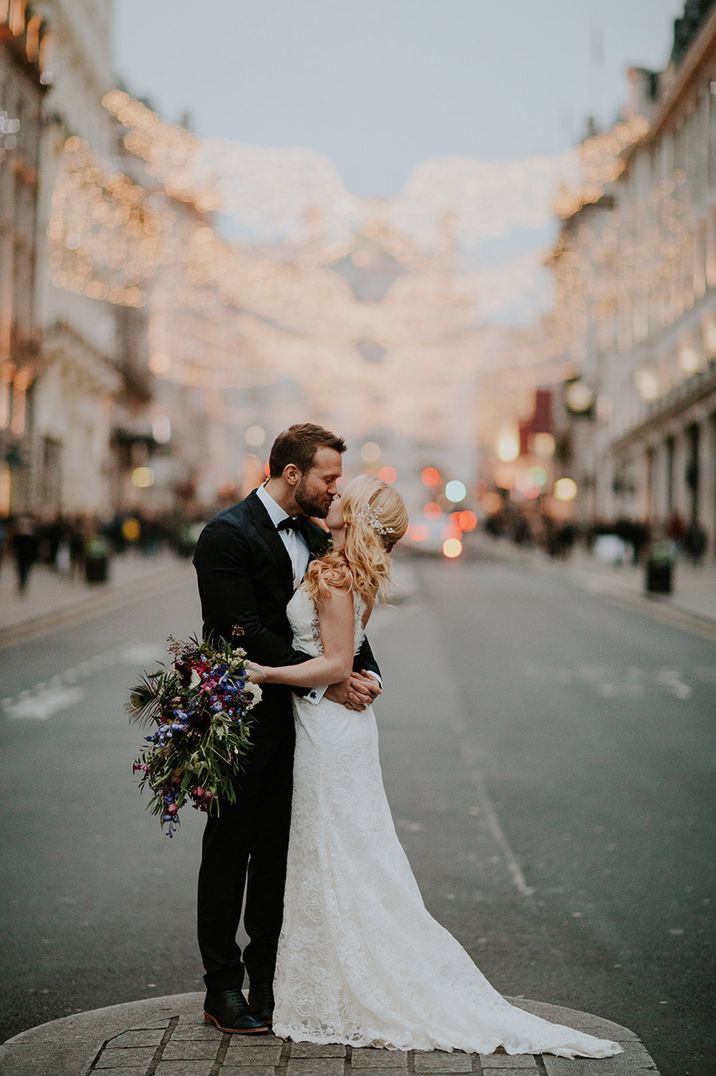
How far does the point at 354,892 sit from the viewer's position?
439cm

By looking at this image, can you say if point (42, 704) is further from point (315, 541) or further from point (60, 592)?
point (60, 592)

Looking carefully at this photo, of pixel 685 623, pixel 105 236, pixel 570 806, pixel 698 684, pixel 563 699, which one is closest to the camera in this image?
pixel 570 806

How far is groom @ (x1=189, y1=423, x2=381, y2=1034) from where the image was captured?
14.6 feet

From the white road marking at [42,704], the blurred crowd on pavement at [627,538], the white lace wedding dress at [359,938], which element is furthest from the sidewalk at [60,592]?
the white lace wedding dress at [359,938]

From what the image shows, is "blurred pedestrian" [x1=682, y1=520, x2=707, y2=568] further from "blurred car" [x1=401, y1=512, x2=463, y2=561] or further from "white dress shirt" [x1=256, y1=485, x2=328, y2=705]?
"white dress shirt" [x1=256, y1=485, x2=328, y2=705]

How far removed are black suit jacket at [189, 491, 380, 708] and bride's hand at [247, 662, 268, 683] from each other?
2.5 inches

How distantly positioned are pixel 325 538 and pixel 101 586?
88.7ft

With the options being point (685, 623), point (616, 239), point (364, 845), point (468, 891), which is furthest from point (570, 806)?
point (616, 239)

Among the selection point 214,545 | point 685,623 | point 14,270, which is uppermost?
point 14,270

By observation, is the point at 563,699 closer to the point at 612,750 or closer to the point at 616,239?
the point at 612,750

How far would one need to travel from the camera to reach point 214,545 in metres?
4.48

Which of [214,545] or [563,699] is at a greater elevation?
[214,545]

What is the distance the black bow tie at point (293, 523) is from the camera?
4.57 metres

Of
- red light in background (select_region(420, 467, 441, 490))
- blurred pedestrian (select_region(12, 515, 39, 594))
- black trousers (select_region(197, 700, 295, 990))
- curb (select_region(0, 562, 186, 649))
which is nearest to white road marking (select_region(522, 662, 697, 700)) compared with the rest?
curb (select_region(0, 562, 186, 649))
